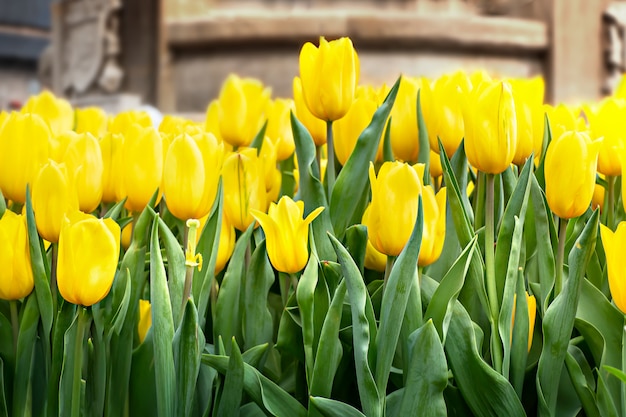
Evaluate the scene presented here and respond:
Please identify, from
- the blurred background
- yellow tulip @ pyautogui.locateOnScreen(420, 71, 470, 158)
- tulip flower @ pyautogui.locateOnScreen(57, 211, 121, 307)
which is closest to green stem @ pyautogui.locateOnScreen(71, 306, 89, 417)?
tulip flower @ pyautogui.locateOnScreen(57, 211, 121, 307)

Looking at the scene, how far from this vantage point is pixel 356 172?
67cm

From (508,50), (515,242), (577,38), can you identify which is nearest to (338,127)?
(515,242)

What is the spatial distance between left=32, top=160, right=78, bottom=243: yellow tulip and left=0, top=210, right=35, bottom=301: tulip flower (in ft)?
0.05

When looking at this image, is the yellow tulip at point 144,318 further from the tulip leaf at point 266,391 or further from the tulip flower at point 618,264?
the tulip flower at point 618,264

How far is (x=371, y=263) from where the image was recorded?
67 centimetres

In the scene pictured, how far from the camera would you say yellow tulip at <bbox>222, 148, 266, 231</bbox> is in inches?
26.8

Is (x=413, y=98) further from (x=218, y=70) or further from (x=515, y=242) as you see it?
(x=218, y=70)

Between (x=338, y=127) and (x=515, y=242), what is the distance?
0.24 m

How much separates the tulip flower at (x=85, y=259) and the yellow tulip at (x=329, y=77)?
0.22 m

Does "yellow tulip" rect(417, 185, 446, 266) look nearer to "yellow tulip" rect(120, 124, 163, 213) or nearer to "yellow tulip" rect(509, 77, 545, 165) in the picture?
"yellow tulip" rect(509, 77, 545, 165)

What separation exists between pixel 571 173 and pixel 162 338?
32 cm

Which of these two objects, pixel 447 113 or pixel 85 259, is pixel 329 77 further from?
pixel 85 259

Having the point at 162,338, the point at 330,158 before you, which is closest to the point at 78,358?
the point at 162,338

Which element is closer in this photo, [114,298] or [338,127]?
[114,298]
